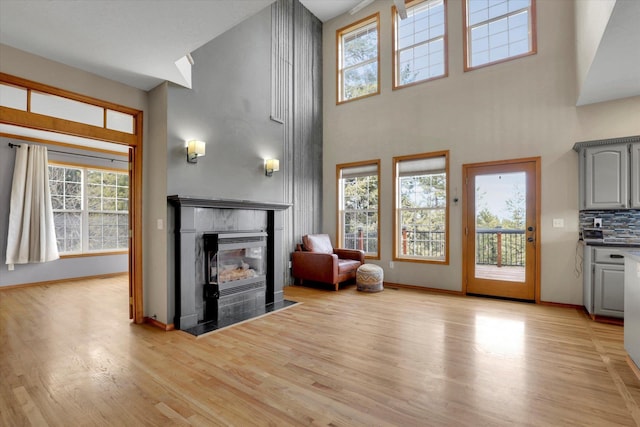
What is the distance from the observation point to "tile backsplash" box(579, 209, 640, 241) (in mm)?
3877

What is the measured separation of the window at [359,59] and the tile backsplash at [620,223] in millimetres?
4043

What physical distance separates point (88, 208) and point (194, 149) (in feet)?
15.1

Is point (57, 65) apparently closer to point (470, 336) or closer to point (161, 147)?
point (161, 147)

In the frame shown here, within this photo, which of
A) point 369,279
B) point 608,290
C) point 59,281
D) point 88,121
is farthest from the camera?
point 59,281

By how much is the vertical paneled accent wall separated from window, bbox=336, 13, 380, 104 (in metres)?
0.49

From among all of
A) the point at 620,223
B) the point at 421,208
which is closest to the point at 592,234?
the point at 620,223

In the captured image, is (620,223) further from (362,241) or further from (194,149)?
(194,149)

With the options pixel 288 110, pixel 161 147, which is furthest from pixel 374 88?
pixel 161 147

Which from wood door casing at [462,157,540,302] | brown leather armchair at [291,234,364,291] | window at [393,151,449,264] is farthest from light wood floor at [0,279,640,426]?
window at [393,151,449,264]

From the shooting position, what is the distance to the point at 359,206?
20.4ft

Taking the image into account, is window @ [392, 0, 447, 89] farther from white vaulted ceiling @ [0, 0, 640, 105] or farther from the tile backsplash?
the tile backsplash

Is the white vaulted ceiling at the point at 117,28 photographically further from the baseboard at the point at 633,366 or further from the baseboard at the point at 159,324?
the baseboard at the point at 633,366

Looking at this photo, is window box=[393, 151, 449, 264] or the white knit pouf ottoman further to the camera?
window box=[393, 151, 449, 264]

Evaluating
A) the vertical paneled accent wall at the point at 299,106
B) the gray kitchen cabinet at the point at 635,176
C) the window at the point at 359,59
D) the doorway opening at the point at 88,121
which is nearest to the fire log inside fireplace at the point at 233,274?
the doorway opening at the point at 88,121
